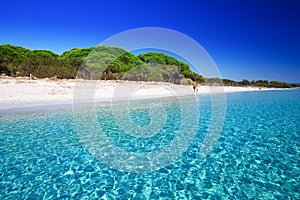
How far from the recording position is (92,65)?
4606cm

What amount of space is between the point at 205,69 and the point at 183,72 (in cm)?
6571

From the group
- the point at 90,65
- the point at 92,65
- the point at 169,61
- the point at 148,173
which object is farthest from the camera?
the point at 169,61

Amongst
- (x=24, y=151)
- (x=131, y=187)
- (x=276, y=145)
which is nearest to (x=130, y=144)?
(x=131, y=187)

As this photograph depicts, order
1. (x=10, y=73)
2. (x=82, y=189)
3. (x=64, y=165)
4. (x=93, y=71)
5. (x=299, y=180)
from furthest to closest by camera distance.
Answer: (x=93, y=71)
(x=10, y=73)
(x=64, y=165)
(x=299, y=180)
(x=82, y=189)

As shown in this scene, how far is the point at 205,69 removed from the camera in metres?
11.2

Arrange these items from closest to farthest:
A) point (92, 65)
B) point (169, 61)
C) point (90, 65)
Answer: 1. point (92, 65)
2. point (90, 65)
3. point (169, 61)

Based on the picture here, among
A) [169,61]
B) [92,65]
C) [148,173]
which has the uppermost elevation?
[169,61]

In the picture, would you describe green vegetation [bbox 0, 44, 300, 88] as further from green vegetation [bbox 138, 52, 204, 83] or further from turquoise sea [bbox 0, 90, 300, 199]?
turquoise sea [bbox 0, 90, 300, 199]

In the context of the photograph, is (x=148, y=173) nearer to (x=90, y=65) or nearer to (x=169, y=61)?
(x=90, y=65)

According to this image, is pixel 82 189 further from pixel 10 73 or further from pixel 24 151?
pixel 10 73

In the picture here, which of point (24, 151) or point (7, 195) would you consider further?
point (24, 151)

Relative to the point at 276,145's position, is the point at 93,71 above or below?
above

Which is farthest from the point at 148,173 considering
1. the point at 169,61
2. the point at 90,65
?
the point at 169,61

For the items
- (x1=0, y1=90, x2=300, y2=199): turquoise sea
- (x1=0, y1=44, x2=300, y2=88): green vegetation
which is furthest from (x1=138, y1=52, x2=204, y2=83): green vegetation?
(x1=0, y1=90, x2=300, y2=199): turquoise sea
